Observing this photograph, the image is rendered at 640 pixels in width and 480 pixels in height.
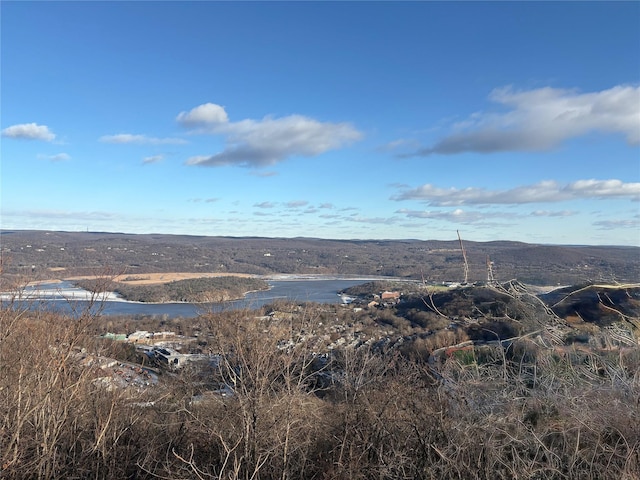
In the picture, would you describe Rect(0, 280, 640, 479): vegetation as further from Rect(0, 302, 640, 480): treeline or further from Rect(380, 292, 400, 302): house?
Rect(380, 292, 400, 302): house

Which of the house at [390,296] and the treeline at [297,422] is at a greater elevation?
the treeline at [297,422]

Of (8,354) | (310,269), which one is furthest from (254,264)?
(8,354)

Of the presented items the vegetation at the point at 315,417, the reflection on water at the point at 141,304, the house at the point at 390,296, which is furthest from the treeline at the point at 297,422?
the house at the point at 390,296

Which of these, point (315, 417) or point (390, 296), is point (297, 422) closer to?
point (315, 417)

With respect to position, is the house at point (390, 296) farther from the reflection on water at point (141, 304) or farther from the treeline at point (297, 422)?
the treeline at point (297, 422)

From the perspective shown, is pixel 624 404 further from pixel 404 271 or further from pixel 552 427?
pixel 404 271

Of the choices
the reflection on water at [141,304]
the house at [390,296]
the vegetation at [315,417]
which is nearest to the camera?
the vegetation at [315,417]
